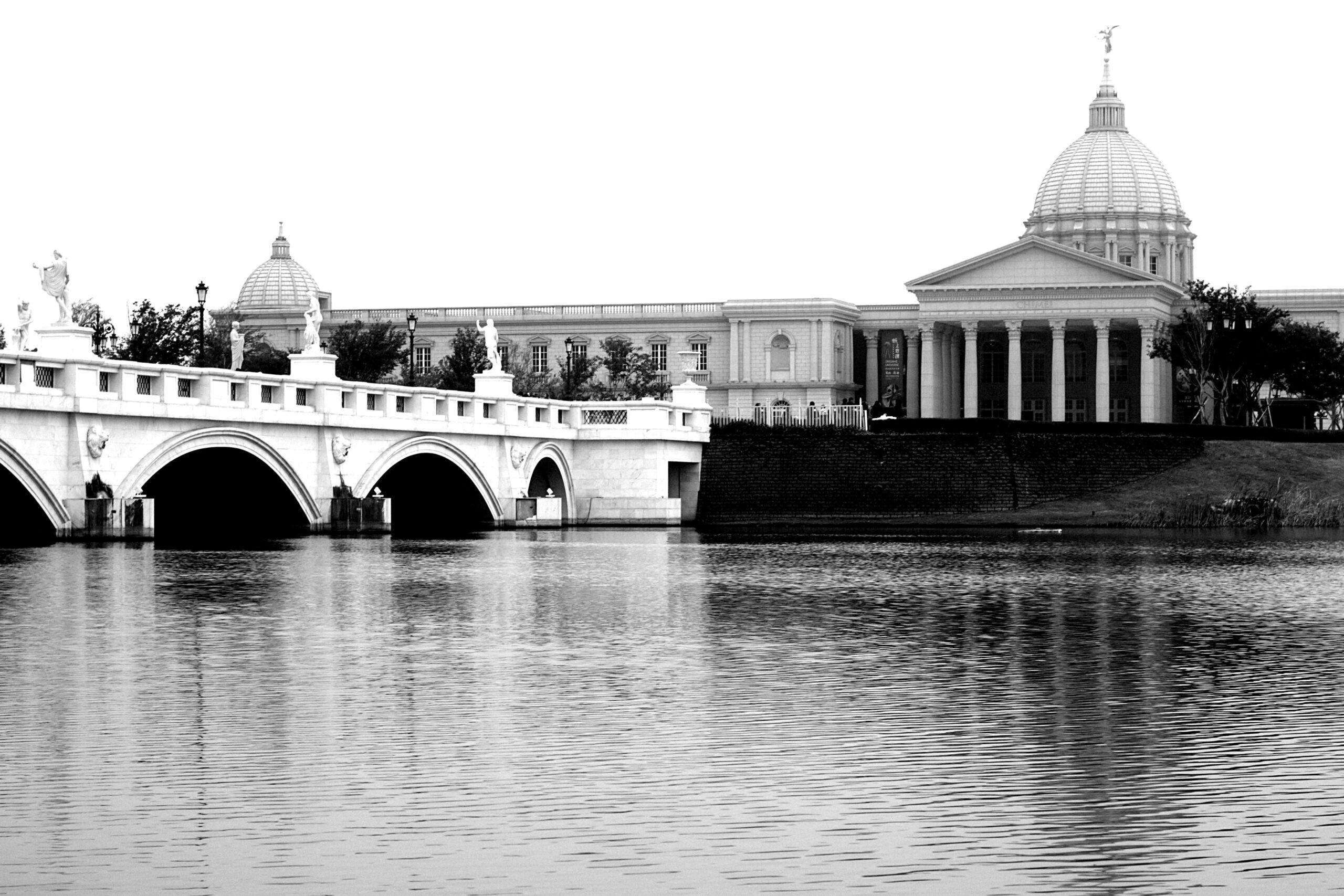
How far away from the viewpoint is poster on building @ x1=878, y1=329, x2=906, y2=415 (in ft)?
457

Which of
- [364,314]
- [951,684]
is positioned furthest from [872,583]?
[364,314]

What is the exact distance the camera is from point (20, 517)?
160ft

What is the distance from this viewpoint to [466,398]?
67375mm

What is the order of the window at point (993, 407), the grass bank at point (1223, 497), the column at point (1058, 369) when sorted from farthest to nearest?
the window at point (993, 407) → the column at point (1058, 369) → the grass bank at point (1223, 497)

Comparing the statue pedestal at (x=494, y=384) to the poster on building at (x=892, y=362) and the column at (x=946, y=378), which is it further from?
the poster on building at (x=892, y=362)

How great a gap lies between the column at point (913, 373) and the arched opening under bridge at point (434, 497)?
67.5 metres

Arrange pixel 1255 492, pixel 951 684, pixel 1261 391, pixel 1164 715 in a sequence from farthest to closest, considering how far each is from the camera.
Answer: pixel 1261 391
pixel 1255 492
pixel 951 684
pixel 1164 715

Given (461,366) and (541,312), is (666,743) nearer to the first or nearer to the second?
Result: (461,366)

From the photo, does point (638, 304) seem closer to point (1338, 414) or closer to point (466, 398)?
point (1338, 414)

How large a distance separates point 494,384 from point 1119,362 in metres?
73.0

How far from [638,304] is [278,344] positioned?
2460 cm

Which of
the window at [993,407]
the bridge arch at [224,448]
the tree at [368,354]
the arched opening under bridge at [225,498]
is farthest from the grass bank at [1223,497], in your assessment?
the window at [993,407]

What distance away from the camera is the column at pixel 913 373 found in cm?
13362

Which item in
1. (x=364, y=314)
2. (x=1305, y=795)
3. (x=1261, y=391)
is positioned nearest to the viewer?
(x=1305, y=795)
